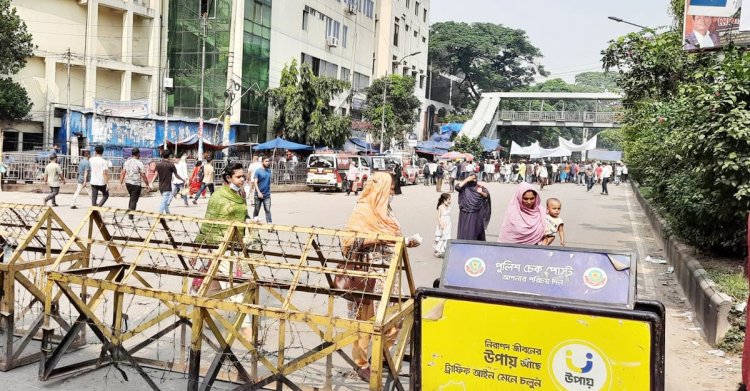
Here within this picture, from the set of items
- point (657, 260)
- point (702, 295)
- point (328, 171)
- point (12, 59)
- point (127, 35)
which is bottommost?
point (657, 260)

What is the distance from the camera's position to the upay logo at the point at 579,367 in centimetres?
334

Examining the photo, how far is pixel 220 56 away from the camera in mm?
36500

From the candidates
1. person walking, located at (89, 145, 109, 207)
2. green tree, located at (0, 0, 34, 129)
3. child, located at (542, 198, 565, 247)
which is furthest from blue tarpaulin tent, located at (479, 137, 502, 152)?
child, located at (542, 198, 565, 247)

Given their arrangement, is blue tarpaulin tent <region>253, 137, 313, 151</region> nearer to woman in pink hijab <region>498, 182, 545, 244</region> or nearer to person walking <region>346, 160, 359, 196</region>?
person walking <region>346, 160, 359, 196</region>

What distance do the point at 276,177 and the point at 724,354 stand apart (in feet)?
81.7

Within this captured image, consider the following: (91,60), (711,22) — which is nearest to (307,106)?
(91,60)

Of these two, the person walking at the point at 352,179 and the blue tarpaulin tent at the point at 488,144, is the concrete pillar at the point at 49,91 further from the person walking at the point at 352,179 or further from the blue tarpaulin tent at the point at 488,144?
the blue tarpaulin tent at the point at 488,144

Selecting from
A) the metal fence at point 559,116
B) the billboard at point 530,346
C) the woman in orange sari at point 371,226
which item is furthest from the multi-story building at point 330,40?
the billboard at point 530,346

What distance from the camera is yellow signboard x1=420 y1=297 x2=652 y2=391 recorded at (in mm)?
3287

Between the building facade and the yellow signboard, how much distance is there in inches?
1305

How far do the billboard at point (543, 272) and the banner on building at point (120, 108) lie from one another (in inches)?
1106

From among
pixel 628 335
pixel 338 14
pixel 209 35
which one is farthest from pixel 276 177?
pixel 628 335

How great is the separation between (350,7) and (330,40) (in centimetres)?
486

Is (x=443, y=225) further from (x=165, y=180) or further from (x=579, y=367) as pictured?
(x=579, y=367)
